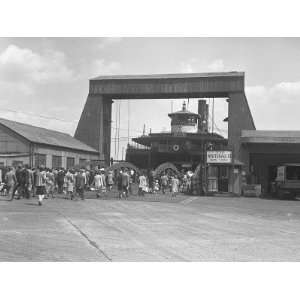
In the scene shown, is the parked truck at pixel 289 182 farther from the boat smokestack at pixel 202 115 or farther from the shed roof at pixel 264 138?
the boat smokestack at pixel 202 115

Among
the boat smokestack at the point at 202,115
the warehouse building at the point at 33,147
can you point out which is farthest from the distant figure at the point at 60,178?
the boat smokestack at the point at 202,115

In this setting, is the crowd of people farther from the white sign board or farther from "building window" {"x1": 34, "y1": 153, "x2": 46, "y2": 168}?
"building window" {"x1": 34, "y1": 153, "x2": 46, "y2": 168}

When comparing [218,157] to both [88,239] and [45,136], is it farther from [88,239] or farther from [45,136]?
[88,239]

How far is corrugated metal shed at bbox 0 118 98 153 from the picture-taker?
32906 mm

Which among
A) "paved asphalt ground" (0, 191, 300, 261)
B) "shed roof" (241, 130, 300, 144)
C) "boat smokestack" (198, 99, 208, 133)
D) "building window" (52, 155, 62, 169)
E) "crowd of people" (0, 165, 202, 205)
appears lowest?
"paved asphalt ground" (0, 191, 300, 261)

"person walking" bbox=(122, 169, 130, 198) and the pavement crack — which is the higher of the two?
"person walking" bbox=(122, 169, 130, 198)

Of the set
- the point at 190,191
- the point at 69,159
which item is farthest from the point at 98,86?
the point at 190,191

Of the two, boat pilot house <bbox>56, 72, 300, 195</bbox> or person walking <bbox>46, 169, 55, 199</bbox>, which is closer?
person walking <bbox>46, 169, 55, 199</bbox>

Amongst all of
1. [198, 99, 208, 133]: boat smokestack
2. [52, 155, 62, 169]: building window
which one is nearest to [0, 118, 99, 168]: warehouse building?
[52, 155, 62, 169]: building window

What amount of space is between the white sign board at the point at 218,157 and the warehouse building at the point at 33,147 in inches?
433

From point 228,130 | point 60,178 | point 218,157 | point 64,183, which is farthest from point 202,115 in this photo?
point 64,183

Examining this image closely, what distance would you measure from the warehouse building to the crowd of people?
4.95 m

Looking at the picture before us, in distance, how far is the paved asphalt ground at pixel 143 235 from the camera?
29.9 feet

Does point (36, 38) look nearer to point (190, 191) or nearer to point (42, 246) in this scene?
point (42, 246)
